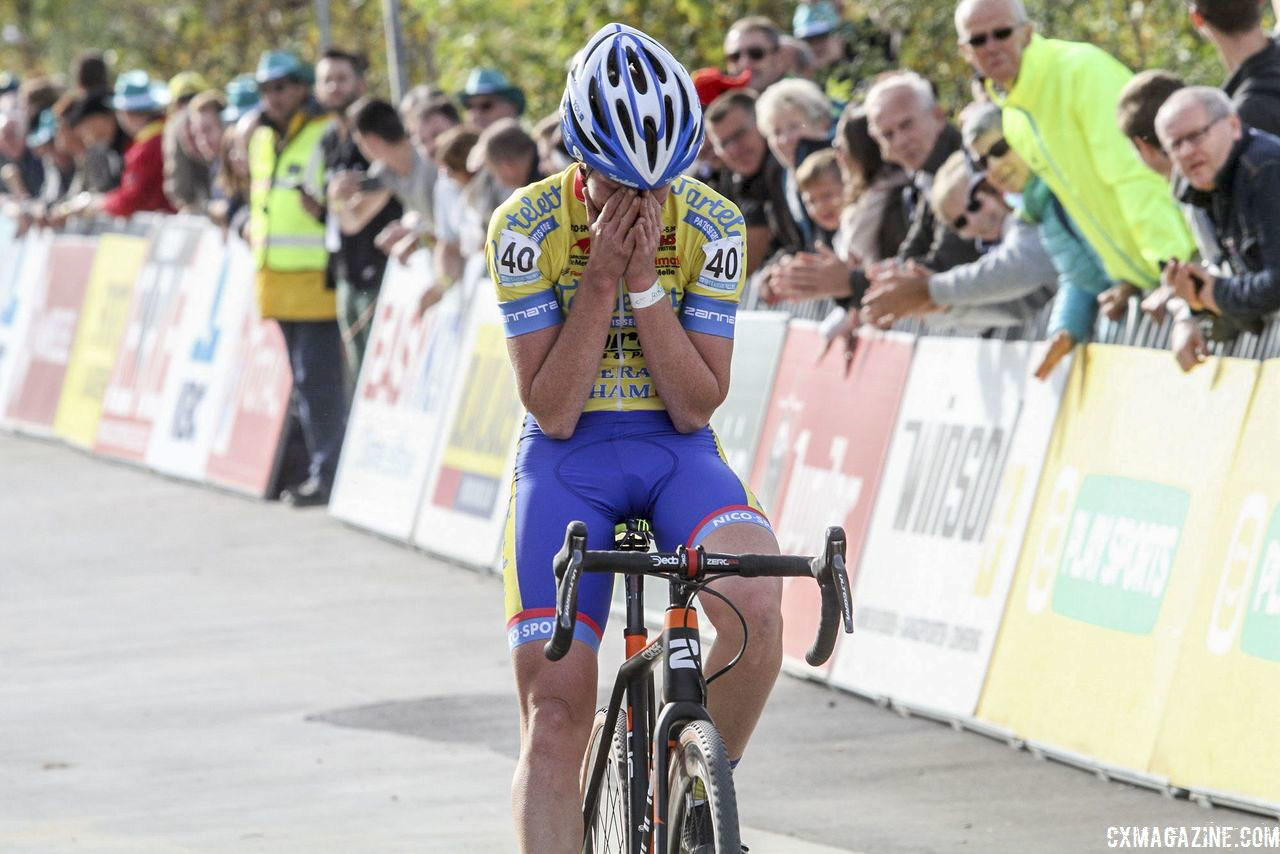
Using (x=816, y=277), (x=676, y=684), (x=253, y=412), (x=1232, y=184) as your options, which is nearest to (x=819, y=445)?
(x=816, y=277)

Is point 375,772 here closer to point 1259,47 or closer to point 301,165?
point 1259,47

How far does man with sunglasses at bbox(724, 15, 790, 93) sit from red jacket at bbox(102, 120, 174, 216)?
7717 mm

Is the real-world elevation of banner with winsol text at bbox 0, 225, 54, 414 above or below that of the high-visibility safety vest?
below

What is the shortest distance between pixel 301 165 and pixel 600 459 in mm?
9819

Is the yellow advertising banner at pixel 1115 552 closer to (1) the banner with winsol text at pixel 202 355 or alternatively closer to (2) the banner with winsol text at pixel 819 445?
(2) the banner with winsol text at pixel 819 445

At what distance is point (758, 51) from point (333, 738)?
488cm

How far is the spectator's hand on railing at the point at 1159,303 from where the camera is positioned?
7.48 metres

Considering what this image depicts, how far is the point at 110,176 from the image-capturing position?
1964 cm

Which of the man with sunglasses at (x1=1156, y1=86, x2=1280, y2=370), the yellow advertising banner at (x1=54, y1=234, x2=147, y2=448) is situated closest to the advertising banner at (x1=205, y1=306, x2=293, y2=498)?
the yellow advertising banner at (x1=54, y1=234, x2=147, y2=448)

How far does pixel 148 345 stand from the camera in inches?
679

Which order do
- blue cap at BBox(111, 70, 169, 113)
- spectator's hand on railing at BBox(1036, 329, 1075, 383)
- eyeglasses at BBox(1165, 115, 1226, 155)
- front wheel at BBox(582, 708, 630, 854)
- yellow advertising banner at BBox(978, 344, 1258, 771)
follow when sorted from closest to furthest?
front wheel at BBox(582, 708, 630, 854)
eyeglasses at BBox(1165, 115, 1226, 155)
yellow advertising banner at BBox(978, 344, 1258, 771)
spectator's hand on railing at BBox(1036, 329, 1075, 383)
blue cap at BBox(111, 70, 169, 113)

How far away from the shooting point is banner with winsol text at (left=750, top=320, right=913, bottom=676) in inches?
361

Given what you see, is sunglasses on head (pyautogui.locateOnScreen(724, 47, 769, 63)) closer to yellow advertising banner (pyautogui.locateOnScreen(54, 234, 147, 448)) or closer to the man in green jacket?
the man in green jacket

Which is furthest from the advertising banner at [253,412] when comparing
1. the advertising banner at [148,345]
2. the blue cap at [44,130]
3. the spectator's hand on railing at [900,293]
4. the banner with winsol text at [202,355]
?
the spectator's hand on railing at [900,293]
